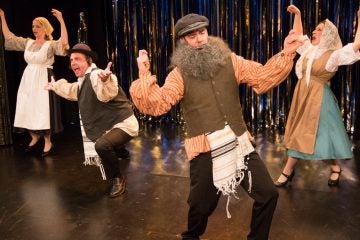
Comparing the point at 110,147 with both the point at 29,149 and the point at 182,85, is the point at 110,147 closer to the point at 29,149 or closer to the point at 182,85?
the point at 182,85

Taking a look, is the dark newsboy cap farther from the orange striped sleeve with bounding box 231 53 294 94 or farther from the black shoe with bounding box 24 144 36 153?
the black shoe with bounding box 24 144 36 153

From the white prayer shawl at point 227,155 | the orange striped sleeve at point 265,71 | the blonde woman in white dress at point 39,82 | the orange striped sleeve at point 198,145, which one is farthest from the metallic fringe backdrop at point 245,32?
the orange striped sleeve at point 198,145

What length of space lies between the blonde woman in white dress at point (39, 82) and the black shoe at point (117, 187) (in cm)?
151

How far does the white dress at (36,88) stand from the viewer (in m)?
4.69

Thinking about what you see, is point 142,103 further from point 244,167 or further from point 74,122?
point 74,122

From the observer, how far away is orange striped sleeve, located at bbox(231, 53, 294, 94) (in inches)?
84.0

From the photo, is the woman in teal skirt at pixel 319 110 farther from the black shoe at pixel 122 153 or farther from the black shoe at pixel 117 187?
the black shoe at pixel 122 153

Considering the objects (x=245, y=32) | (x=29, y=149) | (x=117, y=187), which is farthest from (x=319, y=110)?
(x=29, y=149)

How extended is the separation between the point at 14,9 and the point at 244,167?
14.8 feet

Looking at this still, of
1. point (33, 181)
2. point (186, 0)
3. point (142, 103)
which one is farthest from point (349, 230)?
point (186, 0)

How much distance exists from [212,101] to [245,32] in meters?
3.56

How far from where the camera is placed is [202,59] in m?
2.16

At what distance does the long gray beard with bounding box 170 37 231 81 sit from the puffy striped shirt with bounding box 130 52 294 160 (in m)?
0.05

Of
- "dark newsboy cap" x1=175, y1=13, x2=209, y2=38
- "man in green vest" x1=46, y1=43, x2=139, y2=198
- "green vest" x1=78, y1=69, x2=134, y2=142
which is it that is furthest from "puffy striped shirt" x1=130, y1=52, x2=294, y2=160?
"green vest" x1=78, y1=69, x2=134, y2=142
